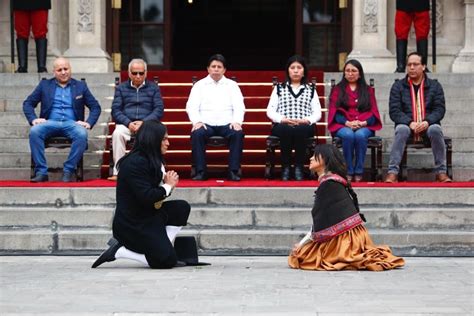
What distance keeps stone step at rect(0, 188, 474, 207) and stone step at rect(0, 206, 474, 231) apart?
0.23 metres

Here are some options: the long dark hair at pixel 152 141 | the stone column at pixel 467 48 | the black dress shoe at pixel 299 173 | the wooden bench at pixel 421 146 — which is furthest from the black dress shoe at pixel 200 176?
the stone column at pixel 467 48

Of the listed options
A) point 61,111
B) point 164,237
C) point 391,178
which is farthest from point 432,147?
point 164,237

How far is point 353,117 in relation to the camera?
15633mm

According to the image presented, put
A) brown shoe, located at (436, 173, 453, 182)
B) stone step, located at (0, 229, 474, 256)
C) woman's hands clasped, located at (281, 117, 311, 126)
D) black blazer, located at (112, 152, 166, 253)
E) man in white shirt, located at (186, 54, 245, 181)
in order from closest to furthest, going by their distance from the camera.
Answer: black blazer, located at (112, 152, 166, 253) → stone step, located at (0, 229, 474, 256) → brown shoe, located at (436, 173, 453, 182) → man in white shirt, located at (186, 54, 245, 181) → woman's hands clasped, located at (281, 117, 311, 126)

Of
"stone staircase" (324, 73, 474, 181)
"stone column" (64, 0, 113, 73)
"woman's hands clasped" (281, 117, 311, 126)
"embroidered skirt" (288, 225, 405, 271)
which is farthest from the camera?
"stone column" (64, 0, 113, 73)

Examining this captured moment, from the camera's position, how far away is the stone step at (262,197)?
13812 millimetres

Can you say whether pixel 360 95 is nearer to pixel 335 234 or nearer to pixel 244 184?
pixel 244 184

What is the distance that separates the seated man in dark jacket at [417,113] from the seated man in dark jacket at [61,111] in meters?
3.99

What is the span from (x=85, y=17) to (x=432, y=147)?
7971 mm

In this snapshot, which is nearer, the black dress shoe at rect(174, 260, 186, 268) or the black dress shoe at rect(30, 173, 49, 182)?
the black dress shoe at rect(174, 260, 186, 268)

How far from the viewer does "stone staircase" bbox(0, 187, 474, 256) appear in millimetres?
13133

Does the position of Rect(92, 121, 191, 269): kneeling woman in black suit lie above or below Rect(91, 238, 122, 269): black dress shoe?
above

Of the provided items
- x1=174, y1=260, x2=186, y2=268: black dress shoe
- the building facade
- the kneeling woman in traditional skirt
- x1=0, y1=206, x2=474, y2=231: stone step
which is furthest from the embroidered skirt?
the building facade

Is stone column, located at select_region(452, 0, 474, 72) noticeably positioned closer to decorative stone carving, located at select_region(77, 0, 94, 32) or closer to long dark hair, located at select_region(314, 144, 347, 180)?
decorative stone carving, located at select_region(77, 0, 94, 32)
